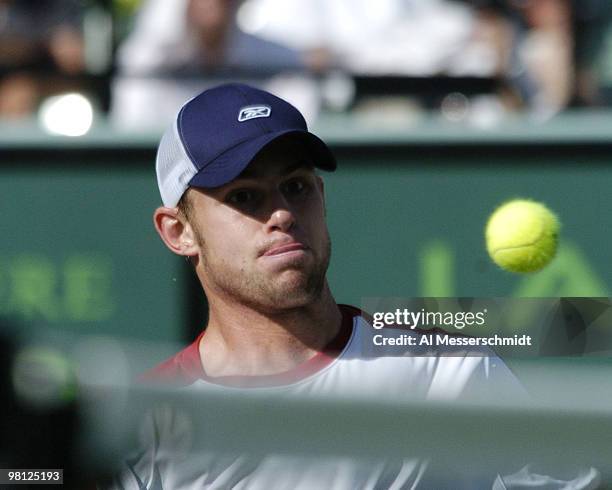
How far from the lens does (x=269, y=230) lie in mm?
1807

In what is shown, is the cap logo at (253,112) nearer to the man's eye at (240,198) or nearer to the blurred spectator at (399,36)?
the man's eye at (240,198)

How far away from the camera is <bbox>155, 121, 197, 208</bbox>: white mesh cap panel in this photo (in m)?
1.91

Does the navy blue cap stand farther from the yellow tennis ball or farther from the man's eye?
the yellow tennis ball

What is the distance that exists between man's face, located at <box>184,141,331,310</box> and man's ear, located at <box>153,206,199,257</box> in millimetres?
49

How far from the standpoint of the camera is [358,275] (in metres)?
3.27

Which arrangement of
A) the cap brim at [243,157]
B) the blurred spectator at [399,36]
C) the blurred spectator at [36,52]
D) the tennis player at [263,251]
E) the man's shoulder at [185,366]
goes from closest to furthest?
the man's shoulder at [185,366], the tennis player at [263,251], the cap brim at [243,157], the blurred spectator at [399,36], the blurred spectator at [36,52]

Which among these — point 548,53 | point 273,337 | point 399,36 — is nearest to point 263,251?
point 273,337

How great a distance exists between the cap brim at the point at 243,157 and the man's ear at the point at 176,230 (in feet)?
0.37

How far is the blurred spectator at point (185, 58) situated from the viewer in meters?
3.50

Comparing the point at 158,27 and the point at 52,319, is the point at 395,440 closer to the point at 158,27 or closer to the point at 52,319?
the point at 52,319

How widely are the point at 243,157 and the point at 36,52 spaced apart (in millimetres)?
1945

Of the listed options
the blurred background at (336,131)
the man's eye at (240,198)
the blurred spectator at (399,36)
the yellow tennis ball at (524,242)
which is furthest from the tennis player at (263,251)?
the blurred spectator at (399,36)

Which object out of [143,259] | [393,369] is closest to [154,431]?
[393,369]

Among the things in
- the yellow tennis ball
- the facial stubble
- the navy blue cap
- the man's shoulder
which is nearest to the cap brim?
the navy blue cap
